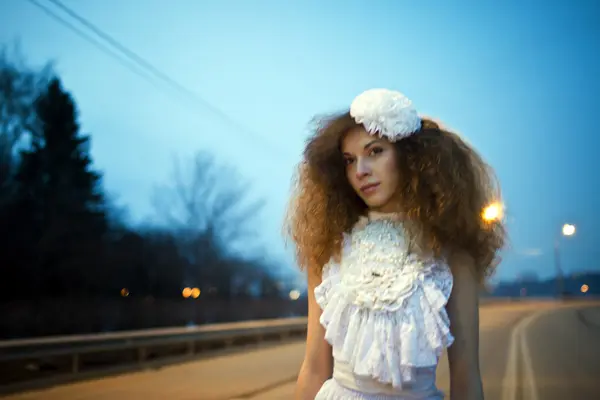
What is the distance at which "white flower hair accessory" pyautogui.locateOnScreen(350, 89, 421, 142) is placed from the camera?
1.89 m

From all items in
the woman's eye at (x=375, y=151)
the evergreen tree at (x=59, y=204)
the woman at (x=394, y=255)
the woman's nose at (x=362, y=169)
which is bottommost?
the woman at (x=394, y=255)

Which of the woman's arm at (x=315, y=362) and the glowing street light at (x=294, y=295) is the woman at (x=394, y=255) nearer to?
the woman's arm at (x=315, y=362)

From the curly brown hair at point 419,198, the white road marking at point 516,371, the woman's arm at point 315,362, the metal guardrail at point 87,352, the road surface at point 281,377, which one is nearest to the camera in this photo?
the curly brown hair at point 419,198

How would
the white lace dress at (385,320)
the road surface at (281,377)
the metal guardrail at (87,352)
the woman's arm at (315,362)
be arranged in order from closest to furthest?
the white lace dress at (385,320)
the woman's arm at (315,362)
the road surface at (281,377)
the metal guardrail at (87,352)

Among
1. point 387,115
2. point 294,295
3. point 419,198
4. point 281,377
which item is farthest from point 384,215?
point 294,295

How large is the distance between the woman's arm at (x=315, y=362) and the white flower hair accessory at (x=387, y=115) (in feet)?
1.82

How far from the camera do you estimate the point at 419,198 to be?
6.07ft

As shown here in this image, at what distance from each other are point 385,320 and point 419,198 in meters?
0.38

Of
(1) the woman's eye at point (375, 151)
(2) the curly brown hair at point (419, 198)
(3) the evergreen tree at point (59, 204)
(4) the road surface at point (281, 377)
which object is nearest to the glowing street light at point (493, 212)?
(2) the curly brown hair at point (419, 198)

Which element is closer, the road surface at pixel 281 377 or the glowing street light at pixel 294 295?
the road surface at pixel 281 377

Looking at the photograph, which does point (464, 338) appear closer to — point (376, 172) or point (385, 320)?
point (385, 320)

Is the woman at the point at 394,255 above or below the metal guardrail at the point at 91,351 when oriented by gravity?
above

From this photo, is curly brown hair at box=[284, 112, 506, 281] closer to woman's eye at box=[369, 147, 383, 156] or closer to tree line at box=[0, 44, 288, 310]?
woman's eye at box=[369, 147, 383, 156]

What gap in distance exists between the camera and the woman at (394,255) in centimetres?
Result: 169
